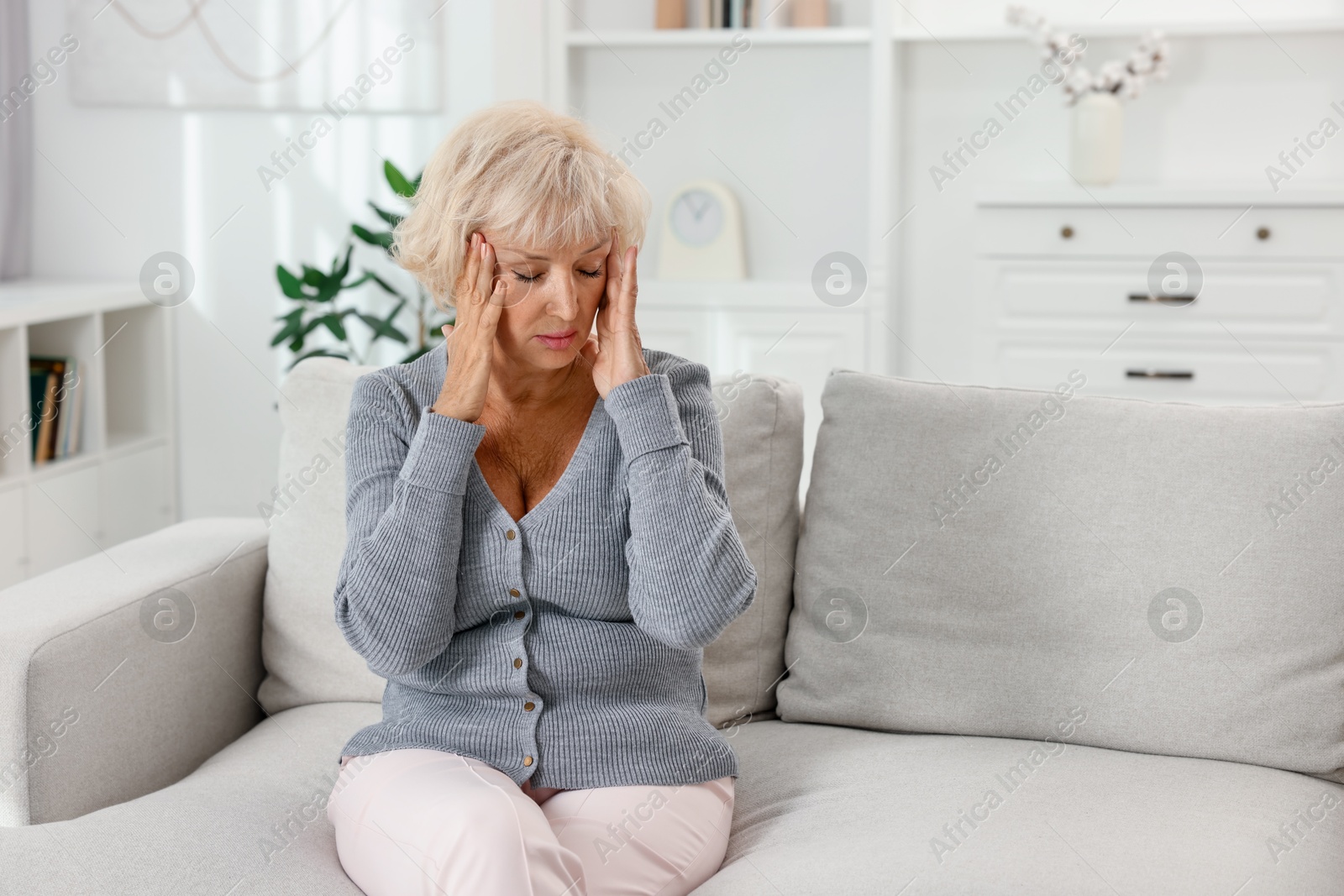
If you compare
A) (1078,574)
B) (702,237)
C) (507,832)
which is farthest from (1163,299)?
(507,832)


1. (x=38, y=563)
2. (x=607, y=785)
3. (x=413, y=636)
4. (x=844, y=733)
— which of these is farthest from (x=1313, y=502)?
(x=38, y=563)

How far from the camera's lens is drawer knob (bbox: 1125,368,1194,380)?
127 inches

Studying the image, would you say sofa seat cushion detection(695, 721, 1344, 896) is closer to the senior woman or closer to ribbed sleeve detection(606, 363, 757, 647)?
the senior woman

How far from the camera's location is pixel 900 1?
11.4 feet

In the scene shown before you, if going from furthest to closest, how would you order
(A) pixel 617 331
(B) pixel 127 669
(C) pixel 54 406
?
(C) pixel 54 406
(B) pixel 127 669
(A) pixel 617 331

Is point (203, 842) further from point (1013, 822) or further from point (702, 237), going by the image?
point (702, 237)

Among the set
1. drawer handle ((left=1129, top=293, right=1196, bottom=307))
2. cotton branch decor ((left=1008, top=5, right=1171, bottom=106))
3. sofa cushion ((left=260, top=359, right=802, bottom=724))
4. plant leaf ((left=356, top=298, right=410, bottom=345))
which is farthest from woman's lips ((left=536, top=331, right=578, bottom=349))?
cotton branch decor ((left=1008, top=5, right=1171, bottom=106))

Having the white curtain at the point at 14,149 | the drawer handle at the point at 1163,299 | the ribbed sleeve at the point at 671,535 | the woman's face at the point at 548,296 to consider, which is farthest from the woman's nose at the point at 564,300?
the white curtain at the point at 14,149

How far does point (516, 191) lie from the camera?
1.33 m

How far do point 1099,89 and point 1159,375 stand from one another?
0.79 metres

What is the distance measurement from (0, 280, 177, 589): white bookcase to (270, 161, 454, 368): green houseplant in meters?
0.42

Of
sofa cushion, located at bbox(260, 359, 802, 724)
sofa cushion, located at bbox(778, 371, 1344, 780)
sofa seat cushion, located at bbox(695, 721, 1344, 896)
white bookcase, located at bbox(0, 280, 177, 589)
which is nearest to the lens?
sofa seat cushion, located at bbox(695, 721, 1344, 896)

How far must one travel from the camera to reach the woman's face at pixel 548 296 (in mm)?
1343

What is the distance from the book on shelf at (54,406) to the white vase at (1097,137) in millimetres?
2661
